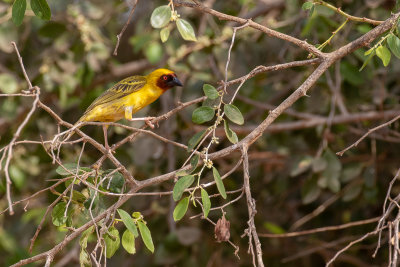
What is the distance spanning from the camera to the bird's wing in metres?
4.03

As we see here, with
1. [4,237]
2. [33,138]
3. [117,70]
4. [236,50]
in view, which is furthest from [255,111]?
[4,237]

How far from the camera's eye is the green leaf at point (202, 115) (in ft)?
7.94

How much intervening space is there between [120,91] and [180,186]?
2.01 m

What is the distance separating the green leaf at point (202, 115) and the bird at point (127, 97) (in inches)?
61.5

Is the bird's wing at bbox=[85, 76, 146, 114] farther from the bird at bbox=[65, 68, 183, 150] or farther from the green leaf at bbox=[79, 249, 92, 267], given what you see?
the green leaf at bbox=[79, 249, 92, 267]

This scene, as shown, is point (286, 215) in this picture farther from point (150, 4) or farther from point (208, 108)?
point (208, 108)

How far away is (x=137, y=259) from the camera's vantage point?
5.01 m

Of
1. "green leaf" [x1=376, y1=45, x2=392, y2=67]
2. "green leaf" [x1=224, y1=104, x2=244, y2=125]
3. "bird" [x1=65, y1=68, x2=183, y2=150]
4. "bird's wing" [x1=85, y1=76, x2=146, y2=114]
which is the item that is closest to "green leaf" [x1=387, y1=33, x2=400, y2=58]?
"green leaf" [x1=376, y1=45, x2=392, y2=67]

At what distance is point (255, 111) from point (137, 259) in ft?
4.95

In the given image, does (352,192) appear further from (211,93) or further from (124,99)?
(211,93)

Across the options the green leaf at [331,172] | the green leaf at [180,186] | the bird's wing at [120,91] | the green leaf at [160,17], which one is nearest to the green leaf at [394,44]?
the green leaf at [160,17]

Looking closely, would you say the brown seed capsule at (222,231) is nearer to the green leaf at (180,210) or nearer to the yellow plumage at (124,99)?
the green leaf at (180,210)

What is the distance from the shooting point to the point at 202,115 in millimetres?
2426

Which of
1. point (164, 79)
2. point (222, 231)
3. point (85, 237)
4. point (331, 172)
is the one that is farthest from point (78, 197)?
point (331, 172)
